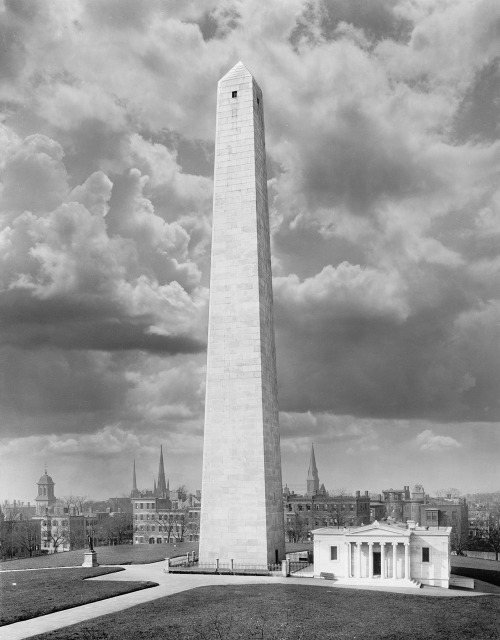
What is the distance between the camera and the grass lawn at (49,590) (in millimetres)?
22578

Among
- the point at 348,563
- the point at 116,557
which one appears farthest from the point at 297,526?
the point at 348,563

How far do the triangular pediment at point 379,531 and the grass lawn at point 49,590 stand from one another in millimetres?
8749

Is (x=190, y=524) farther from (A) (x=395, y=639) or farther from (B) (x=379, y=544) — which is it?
(A) (x=395, y=639)

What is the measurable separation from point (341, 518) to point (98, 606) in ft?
230

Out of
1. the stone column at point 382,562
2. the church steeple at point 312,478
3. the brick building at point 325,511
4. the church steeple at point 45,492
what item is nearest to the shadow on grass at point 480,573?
the stone column at point 382,562

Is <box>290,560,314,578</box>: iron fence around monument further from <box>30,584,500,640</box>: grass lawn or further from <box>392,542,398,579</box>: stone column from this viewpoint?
<box>30,584,500,640</box>: grass lawn

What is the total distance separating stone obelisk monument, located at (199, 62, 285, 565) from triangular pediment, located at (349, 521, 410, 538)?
3.86 m

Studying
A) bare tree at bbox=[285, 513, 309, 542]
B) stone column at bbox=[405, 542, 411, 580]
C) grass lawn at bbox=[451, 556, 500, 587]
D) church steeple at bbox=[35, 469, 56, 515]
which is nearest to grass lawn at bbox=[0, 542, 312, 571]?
grass lawn at bbox=[451, 556, 500, 587]

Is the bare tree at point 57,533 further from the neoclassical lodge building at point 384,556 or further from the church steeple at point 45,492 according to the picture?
the neoclassical lodge building at point 384,556

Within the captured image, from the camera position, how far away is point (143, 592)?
26453mm

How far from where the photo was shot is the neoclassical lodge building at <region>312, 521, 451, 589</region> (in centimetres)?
3012

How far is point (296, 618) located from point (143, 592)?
701 centimetres

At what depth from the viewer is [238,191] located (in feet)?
115

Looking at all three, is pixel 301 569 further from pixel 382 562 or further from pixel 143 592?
pixel 143 592
